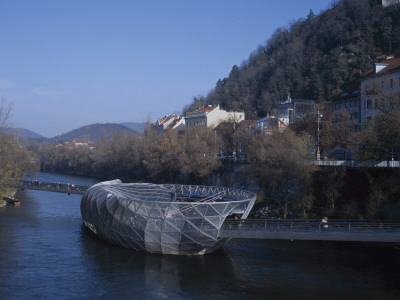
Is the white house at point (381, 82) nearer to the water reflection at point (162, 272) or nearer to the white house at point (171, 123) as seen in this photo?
the water reflection at point (162, 272)

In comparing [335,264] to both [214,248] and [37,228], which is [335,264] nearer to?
[214,248]

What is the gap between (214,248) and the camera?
2634cm

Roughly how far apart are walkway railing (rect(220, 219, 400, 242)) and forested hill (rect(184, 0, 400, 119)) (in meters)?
53.9

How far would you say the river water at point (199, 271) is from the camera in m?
20.2

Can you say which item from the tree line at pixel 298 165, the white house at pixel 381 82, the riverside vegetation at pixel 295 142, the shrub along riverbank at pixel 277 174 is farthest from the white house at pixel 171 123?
the white house at pixel 381 82

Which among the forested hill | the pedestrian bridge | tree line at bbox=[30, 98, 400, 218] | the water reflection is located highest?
the forested hill

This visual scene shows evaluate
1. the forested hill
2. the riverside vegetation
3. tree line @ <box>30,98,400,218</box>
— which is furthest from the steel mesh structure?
the forested hill

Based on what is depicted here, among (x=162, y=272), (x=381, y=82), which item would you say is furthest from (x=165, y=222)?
(x=381, y=82)

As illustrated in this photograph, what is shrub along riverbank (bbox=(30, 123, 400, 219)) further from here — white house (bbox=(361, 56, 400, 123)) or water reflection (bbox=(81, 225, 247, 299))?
water reflection (bbox=(81, 225, 247, 299))

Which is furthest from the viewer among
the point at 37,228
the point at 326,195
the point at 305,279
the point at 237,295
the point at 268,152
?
the point at 268,152

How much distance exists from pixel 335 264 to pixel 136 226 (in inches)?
463

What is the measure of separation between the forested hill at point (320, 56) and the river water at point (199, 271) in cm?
5339

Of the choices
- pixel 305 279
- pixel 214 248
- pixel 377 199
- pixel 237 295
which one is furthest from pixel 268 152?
pixel 237 295

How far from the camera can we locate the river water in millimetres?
20219
